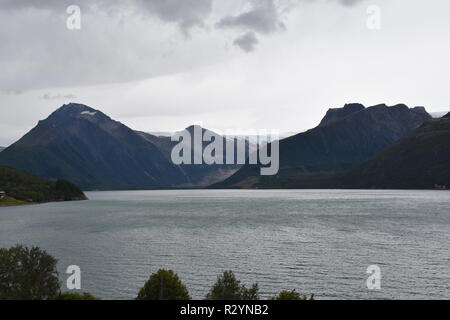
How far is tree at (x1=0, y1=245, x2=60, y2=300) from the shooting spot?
49.3 metres

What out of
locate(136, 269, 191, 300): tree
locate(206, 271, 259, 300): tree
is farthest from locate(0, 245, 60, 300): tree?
locate(206, 271, 259, 300): tree

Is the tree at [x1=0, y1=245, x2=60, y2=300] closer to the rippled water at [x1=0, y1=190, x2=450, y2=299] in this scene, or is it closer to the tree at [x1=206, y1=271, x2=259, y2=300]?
the rippled water at [x1=0, y1=190, x2=450, y2=299]

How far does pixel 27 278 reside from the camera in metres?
51.2

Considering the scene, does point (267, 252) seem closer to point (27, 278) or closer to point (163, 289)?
point (163, 289)

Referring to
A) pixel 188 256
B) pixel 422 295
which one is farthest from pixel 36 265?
pixel 422 295

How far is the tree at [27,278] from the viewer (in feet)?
162

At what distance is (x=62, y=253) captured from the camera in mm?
106438
